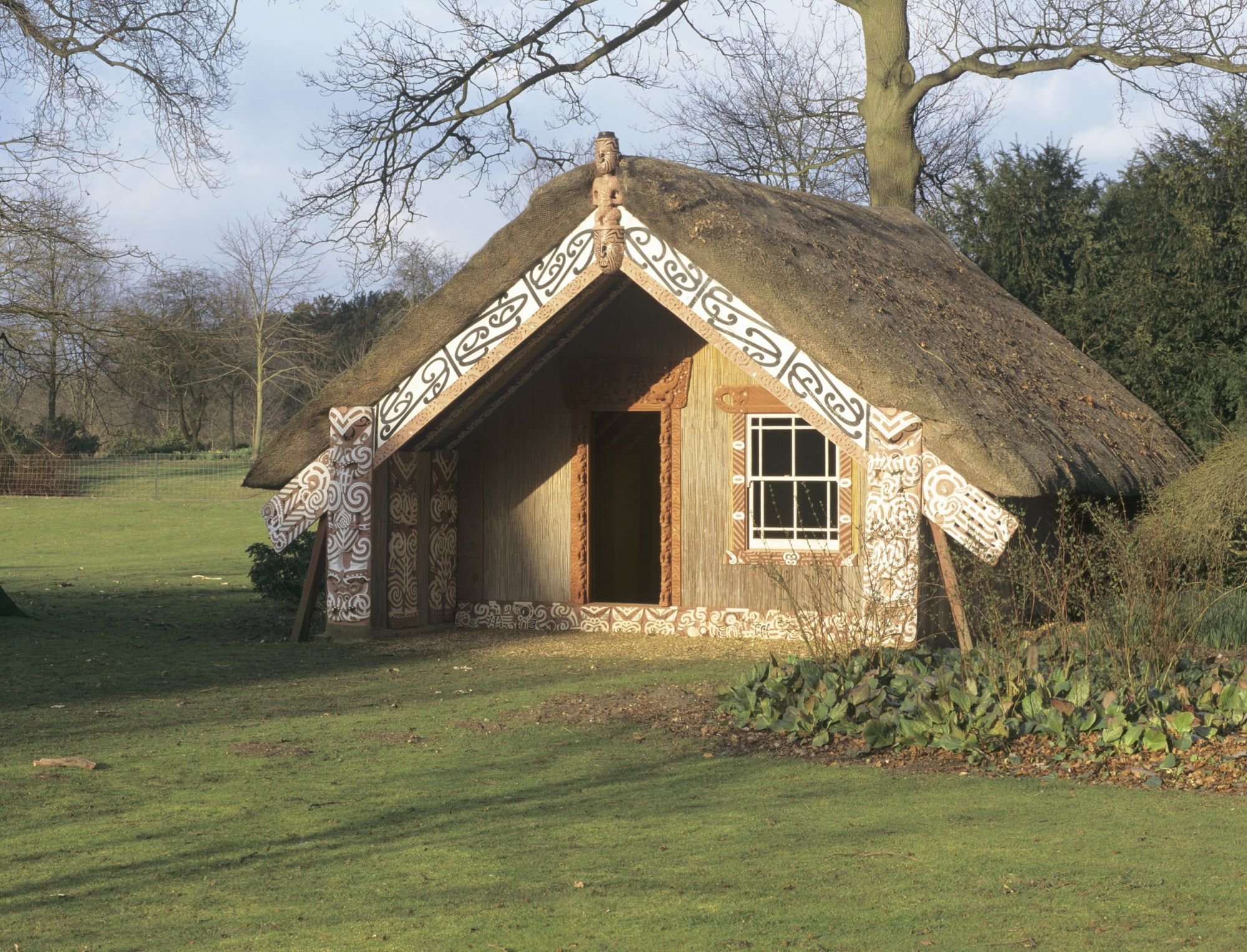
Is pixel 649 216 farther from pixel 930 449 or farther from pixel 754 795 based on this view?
pixel 754 795

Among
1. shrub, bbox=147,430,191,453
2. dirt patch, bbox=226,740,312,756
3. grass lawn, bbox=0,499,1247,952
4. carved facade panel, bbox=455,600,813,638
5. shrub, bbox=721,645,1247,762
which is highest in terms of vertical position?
shrub, bbox=147,430,191,453

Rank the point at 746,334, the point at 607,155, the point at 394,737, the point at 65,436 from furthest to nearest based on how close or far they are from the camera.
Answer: the point at 65,436, the point at 607,155, the point at 746,334, the point at 394,737

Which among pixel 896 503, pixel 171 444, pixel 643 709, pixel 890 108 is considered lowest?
pixel 643 709

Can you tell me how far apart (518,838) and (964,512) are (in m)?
5.91

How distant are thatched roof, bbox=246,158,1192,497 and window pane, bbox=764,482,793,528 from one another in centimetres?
212

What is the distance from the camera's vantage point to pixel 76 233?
1446 cm

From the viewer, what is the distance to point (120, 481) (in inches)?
1524

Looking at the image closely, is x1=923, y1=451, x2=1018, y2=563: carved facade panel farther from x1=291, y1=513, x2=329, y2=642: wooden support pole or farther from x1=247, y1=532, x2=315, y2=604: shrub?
x1=247, y1=532, x2=315, y2=604: shrub

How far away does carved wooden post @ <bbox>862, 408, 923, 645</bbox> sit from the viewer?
1141 centimetres

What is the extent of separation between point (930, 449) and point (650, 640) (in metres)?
3.68

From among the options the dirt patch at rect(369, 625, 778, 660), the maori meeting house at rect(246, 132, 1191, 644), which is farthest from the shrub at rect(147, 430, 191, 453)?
the dirt patch at rect(369, 625, 778, 660)

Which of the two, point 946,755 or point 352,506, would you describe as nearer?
point 946,755

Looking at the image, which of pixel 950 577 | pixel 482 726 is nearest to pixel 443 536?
pixel 950 577

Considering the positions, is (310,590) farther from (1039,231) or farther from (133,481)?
(133,481)
